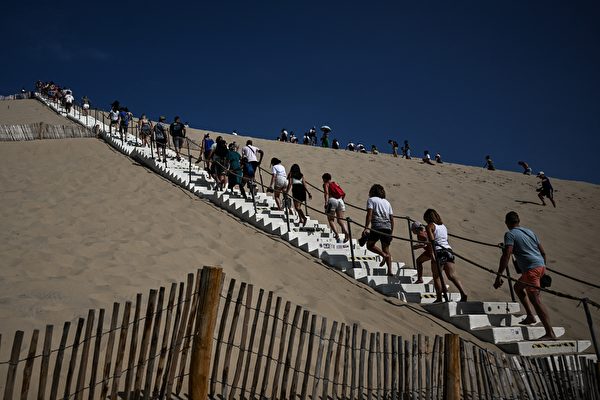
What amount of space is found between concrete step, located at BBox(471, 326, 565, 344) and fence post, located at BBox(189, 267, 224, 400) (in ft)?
13.5

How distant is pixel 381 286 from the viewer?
23.1ft

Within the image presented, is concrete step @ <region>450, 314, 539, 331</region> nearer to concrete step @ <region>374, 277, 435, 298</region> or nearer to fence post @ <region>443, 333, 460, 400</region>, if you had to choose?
concrete step @ <region>374, 277, 435, 298</region>

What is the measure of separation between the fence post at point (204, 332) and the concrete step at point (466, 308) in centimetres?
418

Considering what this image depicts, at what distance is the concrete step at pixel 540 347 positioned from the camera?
17.4 ft

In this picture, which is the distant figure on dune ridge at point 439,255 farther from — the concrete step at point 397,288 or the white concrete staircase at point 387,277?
the concrete step at point 397,288

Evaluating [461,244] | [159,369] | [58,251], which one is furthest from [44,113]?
[159,369]

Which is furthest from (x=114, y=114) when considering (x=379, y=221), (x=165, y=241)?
(x=379, y=221)

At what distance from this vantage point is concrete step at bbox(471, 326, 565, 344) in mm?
5592

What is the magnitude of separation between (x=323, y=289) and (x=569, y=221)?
13876mm

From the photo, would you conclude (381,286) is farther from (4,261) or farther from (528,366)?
(4,261)

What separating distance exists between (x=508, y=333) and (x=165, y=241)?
5943 mm

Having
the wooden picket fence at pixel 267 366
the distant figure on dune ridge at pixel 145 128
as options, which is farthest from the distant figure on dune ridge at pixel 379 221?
the distant figure on dune ridge at pixel 145 128

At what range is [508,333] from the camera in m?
5.68

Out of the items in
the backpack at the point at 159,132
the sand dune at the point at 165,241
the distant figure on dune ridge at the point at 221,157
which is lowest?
the sand dune at the point at 165,241
